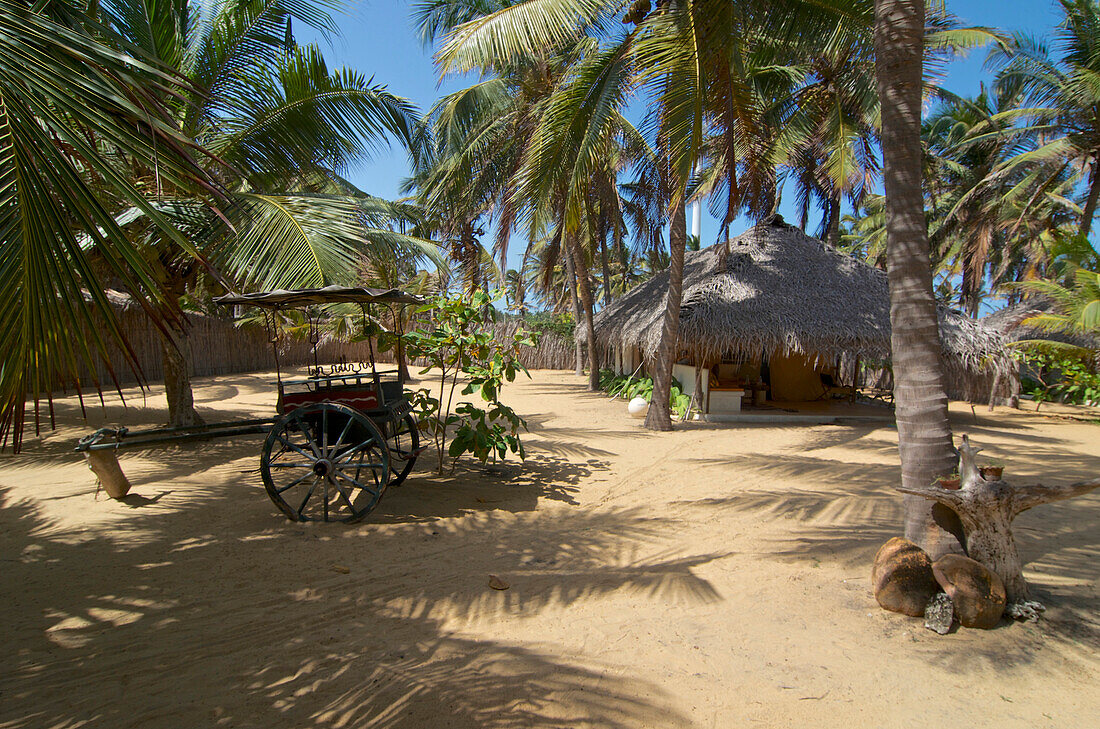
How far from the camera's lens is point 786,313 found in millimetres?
10750

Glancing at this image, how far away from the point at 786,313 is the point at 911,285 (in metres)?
7.81

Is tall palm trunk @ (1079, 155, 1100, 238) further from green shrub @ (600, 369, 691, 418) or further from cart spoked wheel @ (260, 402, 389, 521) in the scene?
cart spoked wheel @ (260, 402, 389, 521)

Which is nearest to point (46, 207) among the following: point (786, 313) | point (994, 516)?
point (994, 516)

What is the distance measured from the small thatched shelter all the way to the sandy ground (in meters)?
4.93

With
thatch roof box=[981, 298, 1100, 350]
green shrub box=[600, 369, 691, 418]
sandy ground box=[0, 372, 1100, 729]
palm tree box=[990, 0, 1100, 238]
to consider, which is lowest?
sandy ground box=[0, 372, 1100, 729]

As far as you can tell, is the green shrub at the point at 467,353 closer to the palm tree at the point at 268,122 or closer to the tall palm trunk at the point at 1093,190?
the palm tree at the point at 268,122

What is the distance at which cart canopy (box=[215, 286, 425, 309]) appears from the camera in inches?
171

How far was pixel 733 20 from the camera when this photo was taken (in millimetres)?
6855

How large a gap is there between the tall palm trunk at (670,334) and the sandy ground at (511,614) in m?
3.47

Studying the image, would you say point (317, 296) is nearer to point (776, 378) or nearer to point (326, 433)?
point (326, 433)

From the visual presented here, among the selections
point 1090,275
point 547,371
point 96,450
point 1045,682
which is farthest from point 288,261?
point 547,371

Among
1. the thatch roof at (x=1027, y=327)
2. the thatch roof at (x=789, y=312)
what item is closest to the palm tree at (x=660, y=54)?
the thatch roof at (x=789, y=312)

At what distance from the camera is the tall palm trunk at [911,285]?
3301 mm

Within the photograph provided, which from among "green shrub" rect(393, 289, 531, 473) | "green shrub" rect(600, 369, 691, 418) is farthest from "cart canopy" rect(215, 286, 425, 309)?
"green shrub" rect(600, 369, 691, 418)
